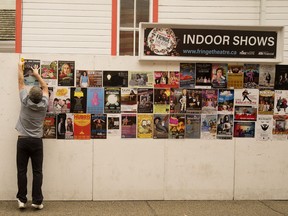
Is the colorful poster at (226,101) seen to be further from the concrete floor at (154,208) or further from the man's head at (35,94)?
the man's head at (35,94)

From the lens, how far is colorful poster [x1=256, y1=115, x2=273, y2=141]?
676 centimetres

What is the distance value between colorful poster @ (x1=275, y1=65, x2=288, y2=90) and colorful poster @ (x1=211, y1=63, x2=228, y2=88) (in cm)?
83

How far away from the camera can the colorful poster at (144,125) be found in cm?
656

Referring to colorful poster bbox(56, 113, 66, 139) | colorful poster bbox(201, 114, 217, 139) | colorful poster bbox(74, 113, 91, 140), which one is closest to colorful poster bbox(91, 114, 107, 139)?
colorful poster bbox(74, 113, 91, 140)

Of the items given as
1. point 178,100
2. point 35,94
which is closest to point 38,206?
point 35,94

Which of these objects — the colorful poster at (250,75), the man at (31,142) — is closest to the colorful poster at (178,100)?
the colorful poster at (250,75)

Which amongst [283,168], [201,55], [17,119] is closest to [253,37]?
[201,55]

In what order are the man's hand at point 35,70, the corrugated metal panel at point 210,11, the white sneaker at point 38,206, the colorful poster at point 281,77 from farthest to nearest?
the corrugated metal panel at point 210,11
the colorful poster at point 281,77
the man's hand at point 35,70
the white sneaker at point 38,206

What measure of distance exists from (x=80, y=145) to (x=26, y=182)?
0.96m

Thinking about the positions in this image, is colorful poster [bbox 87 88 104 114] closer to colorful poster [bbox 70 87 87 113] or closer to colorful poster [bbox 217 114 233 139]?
colorful poster [bbox 70 87 87 113]

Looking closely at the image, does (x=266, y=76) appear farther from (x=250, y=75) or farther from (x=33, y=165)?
(x=33, y=165)

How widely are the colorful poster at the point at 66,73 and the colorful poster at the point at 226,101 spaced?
2.31m

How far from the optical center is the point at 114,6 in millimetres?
9414

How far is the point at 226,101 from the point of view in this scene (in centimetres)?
669
